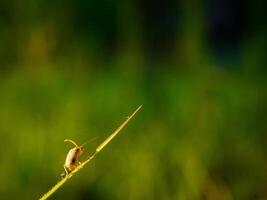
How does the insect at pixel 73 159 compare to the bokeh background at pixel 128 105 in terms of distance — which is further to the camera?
the bokeh background at pixel 128 105

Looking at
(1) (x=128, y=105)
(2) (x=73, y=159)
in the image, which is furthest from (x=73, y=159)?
(1) (x=128, y=105)

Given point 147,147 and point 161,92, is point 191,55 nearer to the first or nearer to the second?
point 147,147

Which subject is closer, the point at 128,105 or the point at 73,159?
the point at 73,159

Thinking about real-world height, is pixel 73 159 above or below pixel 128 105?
above

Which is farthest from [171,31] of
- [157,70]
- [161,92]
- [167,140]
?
[167,140]

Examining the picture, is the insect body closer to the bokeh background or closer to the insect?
the insect

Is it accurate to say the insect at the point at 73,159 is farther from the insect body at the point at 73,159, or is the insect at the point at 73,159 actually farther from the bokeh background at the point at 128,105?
the bokeh background at the point at 128,105

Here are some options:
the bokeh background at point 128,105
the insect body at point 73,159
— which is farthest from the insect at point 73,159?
the bokeh background at point 128,105

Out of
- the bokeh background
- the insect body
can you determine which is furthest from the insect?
the bokeh background

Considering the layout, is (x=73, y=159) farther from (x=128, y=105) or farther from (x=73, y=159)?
(x=128, y=105)
